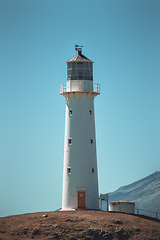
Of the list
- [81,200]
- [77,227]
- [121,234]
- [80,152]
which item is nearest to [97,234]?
[77,227]

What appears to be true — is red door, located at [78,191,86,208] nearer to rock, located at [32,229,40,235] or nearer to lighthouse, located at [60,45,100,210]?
lighthouse, located at [60,45,100,210]

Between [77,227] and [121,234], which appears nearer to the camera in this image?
[121,234]

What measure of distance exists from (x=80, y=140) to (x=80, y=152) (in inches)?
56.7

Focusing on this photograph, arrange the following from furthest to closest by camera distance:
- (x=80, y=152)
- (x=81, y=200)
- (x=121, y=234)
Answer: (x=80, y=152) → (x=81, y=200) → (x=121, y=234)

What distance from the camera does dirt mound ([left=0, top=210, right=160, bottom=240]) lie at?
4697 centimetres

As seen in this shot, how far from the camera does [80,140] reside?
58.7 metres

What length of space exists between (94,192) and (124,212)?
166 inches

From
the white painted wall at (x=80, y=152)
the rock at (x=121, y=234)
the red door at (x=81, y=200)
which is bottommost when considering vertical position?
the rock at (x=121, y=234)

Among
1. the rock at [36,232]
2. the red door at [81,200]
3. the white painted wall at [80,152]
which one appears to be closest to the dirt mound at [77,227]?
the rock at [36,232]

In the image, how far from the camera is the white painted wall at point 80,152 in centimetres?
5775

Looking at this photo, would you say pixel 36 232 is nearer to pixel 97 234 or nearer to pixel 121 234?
pixel 97 234

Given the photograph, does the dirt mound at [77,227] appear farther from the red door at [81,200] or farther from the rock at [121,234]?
the red door at [81,200]

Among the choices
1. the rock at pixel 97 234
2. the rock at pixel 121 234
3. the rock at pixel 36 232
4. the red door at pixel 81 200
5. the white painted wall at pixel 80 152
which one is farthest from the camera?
the white painted wall at pixel 80 152

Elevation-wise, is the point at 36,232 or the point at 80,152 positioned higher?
the point at 80,152
